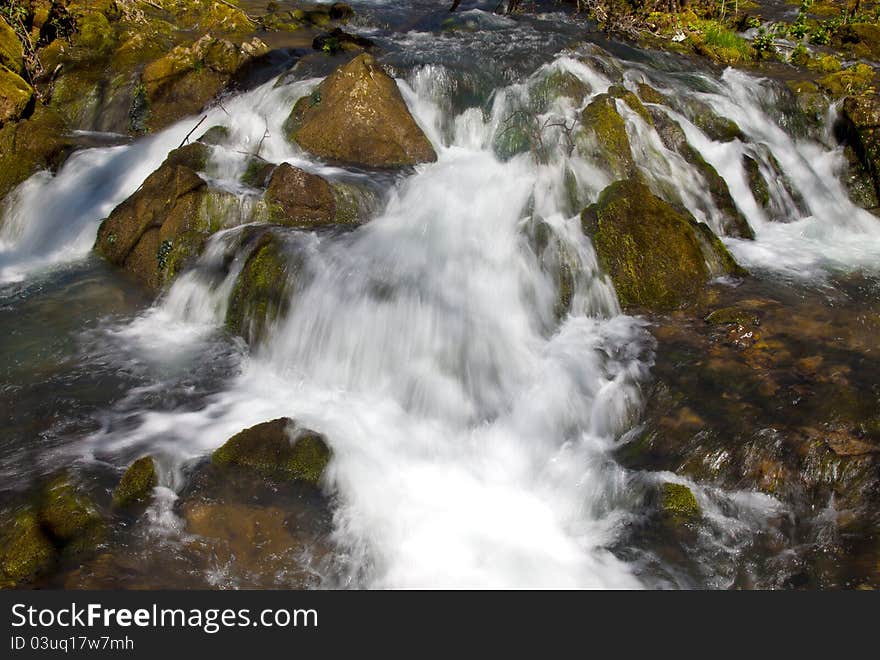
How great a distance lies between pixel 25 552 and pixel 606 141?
28.4 feet

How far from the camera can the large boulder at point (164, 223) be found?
9.17 m

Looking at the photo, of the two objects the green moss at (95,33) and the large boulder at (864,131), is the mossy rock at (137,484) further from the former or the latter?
the green moss at (95,33)

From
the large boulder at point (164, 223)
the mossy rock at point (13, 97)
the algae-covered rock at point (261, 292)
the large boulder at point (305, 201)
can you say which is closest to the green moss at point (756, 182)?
the large boulder at point (305, 201)

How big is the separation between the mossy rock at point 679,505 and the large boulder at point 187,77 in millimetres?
10672

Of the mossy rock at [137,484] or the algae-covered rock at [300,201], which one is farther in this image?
the algae-covered rock at [300,201]

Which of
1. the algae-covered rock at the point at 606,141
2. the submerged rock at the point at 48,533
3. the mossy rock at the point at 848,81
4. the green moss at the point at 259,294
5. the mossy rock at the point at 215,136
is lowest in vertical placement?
the submerged rock at the point at 48,533

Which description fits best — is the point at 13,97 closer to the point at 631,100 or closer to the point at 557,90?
the point at 557,90

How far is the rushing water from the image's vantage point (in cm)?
588

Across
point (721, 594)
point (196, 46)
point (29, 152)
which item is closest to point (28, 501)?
point (721, 594)

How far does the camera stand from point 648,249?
8.52 m

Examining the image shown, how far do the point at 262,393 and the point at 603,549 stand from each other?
3.73m

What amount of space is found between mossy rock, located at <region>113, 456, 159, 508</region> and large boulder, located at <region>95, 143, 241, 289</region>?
11.8 ft

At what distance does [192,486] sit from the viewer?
6023 mm

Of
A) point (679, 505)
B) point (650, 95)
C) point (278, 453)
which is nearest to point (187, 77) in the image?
point (650, 95)
